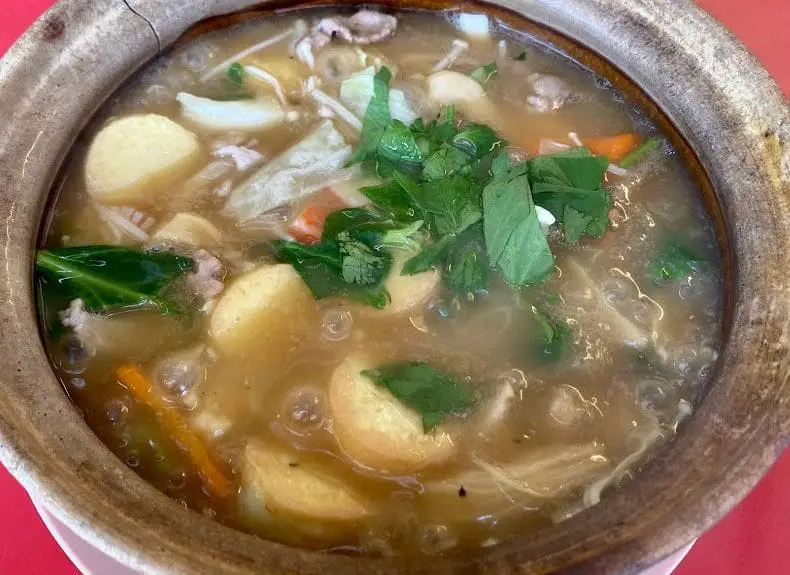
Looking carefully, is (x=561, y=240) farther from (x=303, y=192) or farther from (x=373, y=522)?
(x=373, y=522)

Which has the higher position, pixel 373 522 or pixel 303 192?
pixel 303 192

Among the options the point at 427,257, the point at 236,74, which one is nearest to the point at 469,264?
the point at 427,257

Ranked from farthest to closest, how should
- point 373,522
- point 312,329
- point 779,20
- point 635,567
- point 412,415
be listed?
point 779,20 < point 312,329 < point 412,415 < point 373,522 < point 635,567

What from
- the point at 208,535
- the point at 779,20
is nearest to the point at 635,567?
the point at 208,535

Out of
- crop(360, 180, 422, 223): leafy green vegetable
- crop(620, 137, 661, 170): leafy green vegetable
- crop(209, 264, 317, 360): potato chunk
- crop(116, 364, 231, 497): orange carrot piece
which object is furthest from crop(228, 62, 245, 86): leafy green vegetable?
crop(620, 137, 661, 170): leafy green vegetable

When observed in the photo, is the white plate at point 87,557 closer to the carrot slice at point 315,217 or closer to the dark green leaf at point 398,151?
the carrot slice at point 315,217

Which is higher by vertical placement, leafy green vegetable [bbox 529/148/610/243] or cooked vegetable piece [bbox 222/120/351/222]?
leafy green vegetable [bbox 529/148/610/243]

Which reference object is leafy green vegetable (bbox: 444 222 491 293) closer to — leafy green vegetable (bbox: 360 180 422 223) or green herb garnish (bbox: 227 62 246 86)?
leafy green vegetable (bbox: 360 180 422 223)
